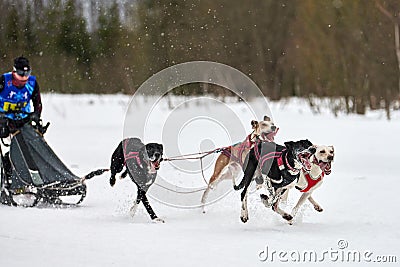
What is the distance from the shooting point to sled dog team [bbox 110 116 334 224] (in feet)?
19.2

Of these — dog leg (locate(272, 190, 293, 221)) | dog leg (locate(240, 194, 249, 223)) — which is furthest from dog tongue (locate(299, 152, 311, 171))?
dog leg (locate(240, 194, 249, 223))

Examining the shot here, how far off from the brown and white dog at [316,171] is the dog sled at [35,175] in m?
2.56

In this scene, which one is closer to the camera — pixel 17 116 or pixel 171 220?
pixel 171 220

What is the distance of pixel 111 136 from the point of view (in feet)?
55.4

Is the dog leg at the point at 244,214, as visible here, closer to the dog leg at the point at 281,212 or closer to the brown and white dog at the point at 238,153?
the dog leg at the point at 281,212

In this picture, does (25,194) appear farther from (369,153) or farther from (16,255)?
(369,153)

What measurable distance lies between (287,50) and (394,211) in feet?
73.8

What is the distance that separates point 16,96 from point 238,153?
271 cm

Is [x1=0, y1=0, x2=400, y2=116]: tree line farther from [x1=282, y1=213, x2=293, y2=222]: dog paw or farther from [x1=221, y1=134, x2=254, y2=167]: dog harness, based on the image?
[x1=282, y1=213, x2=293, y2=222]: dog paw

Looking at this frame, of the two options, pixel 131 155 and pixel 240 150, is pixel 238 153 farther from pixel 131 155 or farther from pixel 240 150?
pixel 131 155

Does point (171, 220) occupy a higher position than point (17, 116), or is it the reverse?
point (17, 116)

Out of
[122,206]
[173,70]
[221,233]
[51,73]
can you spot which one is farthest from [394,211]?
[51,73]

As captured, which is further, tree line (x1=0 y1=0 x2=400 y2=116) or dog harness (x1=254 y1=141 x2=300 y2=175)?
tree line (x1=0 y1=0 x2=400 y2=116)

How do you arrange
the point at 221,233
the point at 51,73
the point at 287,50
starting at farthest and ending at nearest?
the point at 287,50 < the point at 51,73 < the point at 221,233
